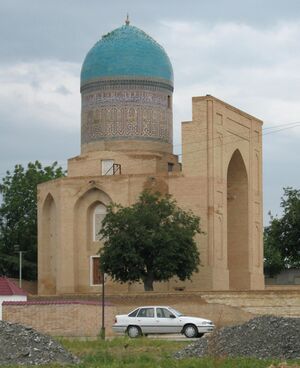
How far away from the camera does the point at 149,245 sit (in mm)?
44094

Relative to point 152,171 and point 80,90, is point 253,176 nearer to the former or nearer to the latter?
point 152,171

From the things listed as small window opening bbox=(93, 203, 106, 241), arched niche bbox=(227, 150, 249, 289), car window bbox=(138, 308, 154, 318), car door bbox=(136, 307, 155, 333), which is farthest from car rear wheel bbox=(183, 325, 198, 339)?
arched niche bbox=(227, 150, 249, 289)

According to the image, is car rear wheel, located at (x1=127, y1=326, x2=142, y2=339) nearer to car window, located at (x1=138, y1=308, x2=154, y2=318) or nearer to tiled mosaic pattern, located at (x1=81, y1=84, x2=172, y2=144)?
car window, located at (x1=138, y1=308, x2=154, y2=318)

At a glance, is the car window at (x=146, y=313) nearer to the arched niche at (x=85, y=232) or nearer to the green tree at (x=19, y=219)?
the arched niche at (x=85, y=232)

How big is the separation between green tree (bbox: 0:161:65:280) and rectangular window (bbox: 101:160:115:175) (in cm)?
891

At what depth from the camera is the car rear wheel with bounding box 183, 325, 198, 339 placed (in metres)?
32.2

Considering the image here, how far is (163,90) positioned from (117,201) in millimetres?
6749

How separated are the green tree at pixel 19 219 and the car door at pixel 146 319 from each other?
2665 centimetres

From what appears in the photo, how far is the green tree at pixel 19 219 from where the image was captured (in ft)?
195

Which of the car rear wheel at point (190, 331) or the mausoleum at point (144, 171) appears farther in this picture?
the mausoleum at point (144, 171)

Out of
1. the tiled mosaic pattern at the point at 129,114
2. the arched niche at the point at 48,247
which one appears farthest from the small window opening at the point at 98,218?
the tiled mosaic pattern at the point at 129,114

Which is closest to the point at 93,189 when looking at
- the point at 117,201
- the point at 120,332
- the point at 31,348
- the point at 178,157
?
the point at 117,201

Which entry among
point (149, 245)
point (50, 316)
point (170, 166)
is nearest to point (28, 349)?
point (50, 316)

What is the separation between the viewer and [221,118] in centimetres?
4981
